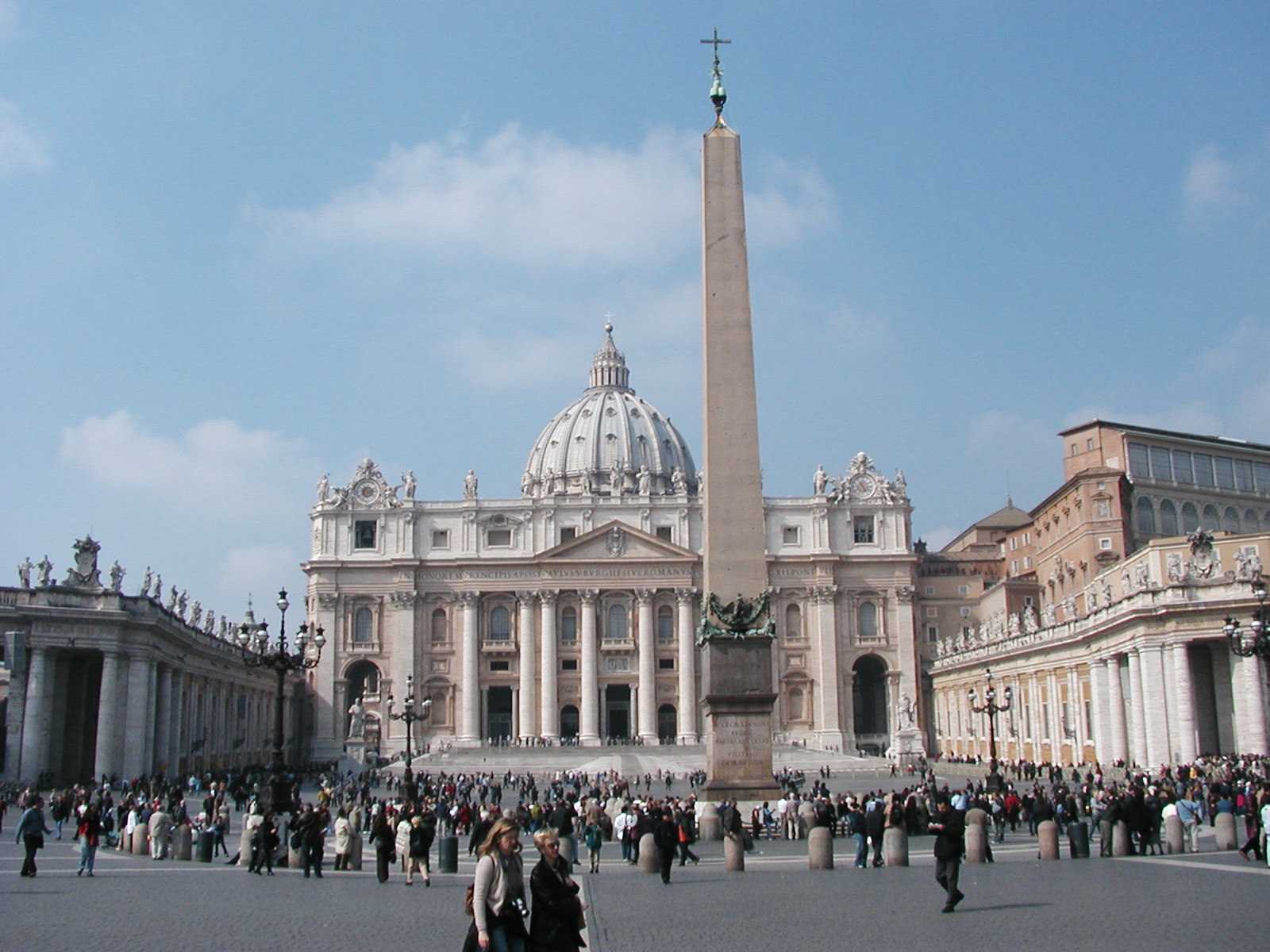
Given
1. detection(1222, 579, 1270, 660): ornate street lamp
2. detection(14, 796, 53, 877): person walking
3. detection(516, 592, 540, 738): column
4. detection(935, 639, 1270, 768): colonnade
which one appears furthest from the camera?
detection(516, 592, 540, 738): column

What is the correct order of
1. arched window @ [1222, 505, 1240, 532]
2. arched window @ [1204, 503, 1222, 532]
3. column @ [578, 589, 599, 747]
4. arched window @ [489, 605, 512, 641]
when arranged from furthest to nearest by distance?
arched window @ [489, 605, 512, 641]
column @ [578, 589, 599, 747]
arched window @ [1222, 505, 1240, 532]
arched window @ [1204, 503, 1222, 532]

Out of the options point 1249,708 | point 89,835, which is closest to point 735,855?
point 89,835

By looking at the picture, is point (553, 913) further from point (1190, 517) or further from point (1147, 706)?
point (1190, 517)

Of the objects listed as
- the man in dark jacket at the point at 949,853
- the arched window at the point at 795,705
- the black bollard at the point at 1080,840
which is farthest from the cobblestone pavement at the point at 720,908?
the arched window at the point at 795,705

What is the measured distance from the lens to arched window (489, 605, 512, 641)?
7844 centimetres

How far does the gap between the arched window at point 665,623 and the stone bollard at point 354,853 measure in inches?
2339

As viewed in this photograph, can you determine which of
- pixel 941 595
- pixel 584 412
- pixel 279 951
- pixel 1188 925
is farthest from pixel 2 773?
pixel 584 412

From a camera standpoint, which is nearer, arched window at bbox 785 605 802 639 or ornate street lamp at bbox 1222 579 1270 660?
ornate street lamp at bbox 1222 579 1270 660

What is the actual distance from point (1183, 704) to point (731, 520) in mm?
22232

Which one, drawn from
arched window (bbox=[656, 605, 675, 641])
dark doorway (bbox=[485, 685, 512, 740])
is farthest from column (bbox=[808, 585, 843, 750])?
dark doorway (bbox=[485, 685, 512, 740])

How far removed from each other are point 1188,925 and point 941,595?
7297 cm

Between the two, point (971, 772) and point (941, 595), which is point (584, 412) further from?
point (971, 772)

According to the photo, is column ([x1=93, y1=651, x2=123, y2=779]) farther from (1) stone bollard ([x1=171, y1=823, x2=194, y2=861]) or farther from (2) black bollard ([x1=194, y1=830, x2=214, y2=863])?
(2) black bollard ([x1=194, y1=830, x2=214, y2=863])

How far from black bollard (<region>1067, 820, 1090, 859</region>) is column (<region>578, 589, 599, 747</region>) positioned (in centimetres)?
5779
